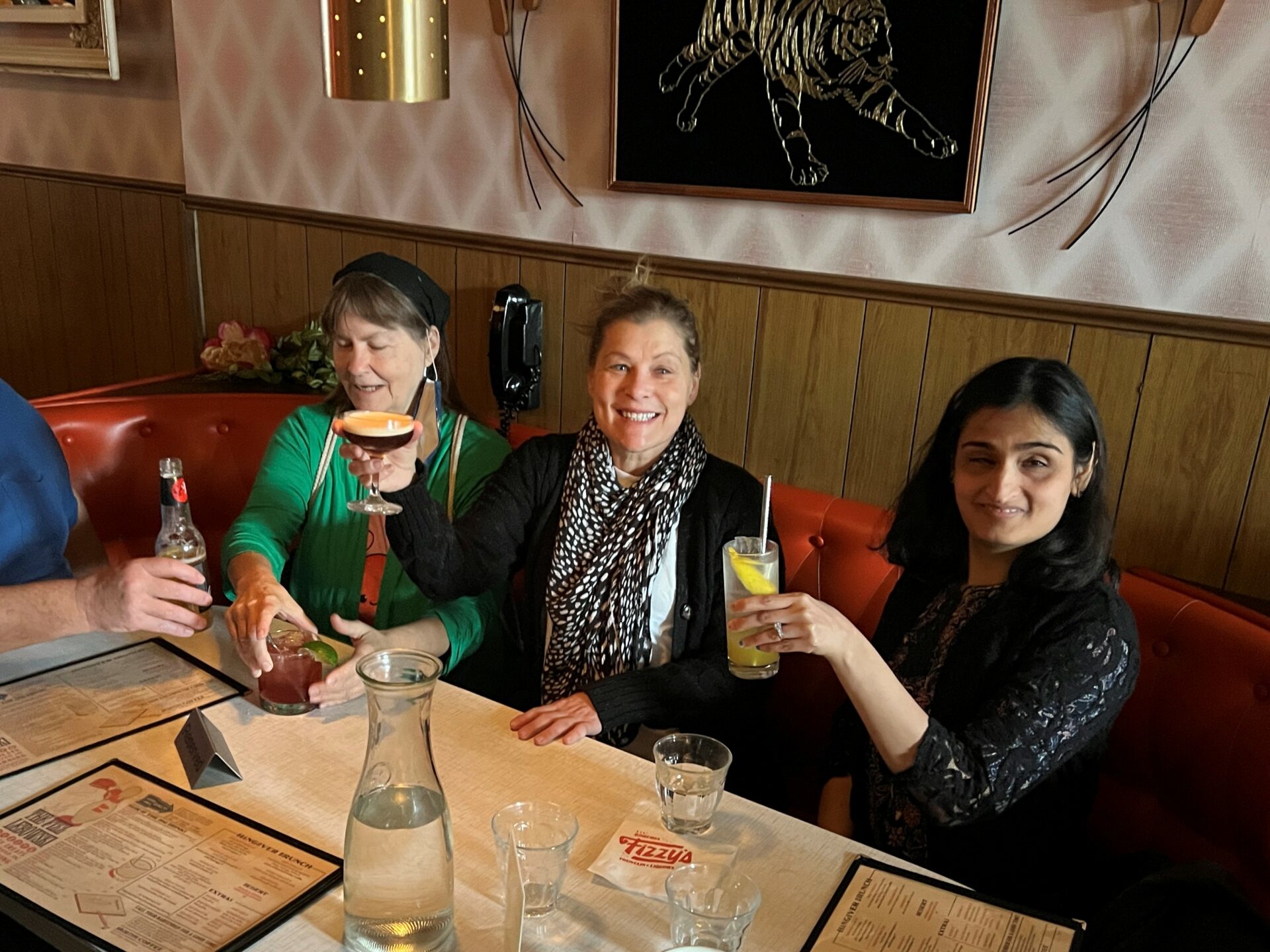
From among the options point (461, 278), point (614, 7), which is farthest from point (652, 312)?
point (461, 278)

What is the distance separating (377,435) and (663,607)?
583 mm

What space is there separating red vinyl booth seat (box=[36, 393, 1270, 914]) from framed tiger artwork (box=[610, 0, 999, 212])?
748 millimetres

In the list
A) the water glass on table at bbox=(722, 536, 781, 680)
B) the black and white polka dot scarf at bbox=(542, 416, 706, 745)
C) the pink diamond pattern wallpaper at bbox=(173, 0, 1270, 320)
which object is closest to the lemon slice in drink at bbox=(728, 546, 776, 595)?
the water glass on table at bbox=(722, 536, 781, 680)

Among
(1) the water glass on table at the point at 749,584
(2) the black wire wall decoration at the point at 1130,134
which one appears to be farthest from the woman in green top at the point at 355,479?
(2) the black wire wall decoration at the point at 1130,134

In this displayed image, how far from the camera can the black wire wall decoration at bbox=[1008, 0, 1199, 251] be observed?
75.7 inches

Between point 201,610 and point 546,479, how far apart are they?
2.04 feet

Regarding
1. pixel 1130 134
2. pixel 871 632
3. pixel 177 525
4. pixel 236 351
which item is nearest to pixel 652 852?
pixel 871 632

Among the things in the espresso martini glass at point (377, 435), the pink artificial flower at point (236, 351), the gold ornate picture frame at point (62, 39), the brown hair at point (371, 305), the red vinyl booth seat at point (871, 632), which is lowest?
the red vinyl booth seat at point (871, 632)

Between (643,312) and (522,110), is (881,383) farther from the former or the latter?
(522,110)

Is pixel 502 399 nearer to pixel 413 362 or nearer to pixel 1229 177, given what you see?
pixel 413 362

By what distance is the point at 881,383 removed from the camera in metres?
2.37

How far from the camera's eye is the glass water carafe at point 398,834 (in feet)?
3.09

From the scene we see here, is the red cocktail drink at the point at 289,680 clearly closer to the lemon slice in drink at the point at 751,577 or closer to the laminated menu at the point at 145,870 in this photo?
the laminated menu at the point at 145,870

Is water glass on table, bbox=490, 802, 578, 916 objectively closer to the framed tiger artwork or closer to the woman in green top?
the woman in green top
